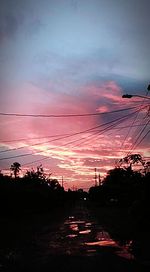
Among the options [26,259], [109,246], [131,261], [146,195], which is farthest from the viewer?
[146,195]

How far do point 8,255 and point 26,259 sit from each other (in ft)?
5.57

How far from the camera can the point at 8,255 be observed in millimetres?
17109

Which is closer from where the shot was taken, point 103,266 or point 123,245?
point 103,266

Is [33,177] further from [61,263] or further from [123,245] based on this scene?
[61,263]

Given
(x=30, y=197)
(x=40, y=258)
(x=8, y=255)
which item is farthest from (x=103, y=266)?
(x=30, y=197)

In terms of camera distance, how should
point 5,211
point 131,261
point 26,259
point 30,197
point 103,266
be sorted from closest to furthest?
point 103,266
point 131,261
point 26,259
point 5,211
point 30,197

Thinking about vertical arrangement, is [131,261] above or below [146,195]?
below

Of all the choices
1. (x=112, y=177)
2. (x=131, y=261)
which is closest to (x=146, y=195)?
(x=131, y=261)

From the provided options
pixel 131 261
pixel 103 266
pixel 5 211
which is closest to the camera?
pixel 103 266

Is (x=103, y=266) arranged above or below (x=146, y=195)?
below

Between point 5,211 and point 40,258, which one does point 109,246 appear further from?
point 5,211

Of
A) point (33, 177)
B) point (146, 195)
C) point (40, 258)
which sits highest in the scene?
point (33, 177)

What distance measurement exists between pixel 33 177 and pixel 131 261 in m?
63.1

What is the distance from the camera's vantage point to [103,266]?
Result: 13297 millimetres
